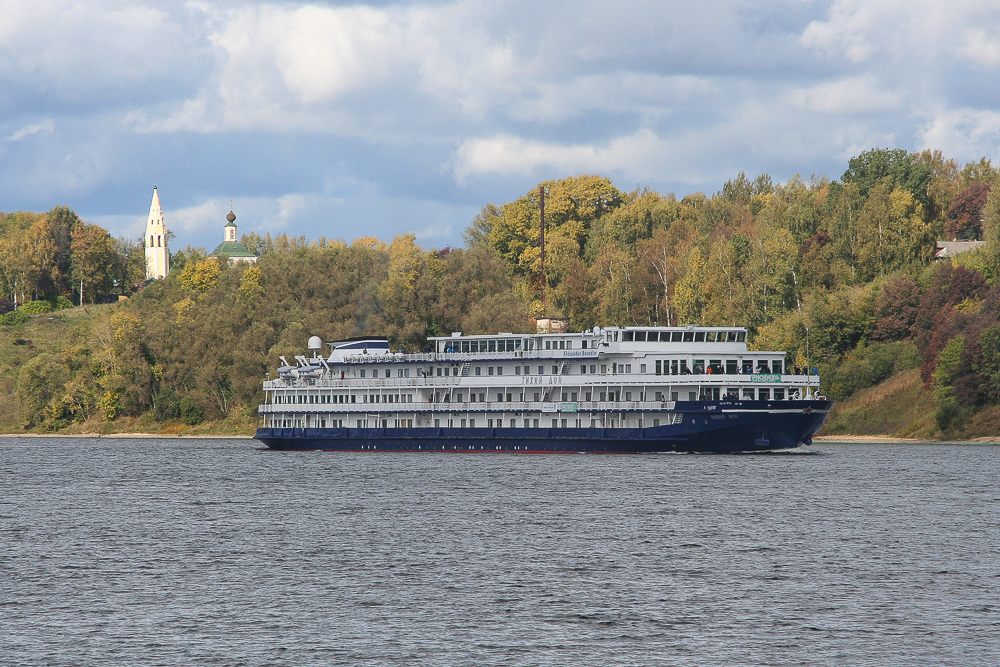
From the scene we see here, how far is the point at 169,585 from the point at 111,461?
65267 millimetres

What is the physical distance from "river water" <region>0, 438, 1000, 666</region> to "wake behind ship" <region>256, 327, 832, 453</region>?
8.41 meters

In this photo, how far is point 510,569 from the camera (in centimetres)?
4381

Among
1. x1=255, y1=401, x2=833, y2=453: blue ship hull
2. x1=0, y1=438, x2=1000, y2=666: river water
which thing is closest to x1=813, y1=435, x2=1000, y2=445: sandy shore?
x1=255, y1=401, x2=833, y2=453: blue ship hull

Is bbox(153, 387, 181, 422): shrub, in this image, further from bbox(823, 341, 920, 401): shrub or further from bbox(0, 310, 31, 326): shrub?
bbox(823, 341, 920, 401): shrub

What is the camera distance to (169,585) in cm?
4119

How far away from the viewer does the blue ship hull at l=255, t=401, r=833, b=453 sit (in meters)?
87.5

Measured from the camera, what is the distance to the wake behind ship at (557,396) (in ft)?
290

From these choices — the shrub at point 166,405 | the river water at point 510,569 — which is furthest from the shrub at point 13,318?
the river water at point 510,569

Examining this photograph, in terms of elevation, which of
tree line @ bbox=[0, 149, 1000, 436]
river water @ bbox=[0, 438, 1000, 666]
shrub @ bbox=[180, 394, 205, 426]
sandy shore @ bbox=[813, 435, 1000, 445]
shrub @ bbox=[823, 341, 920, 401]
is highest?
tree line @ bbox=[0, 149, 1000, 436]

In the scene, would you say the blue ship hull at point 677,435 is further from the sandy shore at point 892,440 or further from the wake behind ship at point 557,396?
the sandy shore at point 892,440

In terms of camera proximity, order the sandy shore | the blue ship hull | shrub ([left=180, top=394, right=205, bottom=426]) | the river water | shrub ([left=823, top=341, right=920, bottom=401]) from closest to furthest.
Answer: the river water
the blue ship hull
the sandy shore
shrub ([left=823, top=341, right=920, bottom=401])
shrub ([left=180, top=394, right=205, bottom=426])

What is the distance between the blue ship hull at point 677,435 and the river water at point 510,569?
7459 millimetres

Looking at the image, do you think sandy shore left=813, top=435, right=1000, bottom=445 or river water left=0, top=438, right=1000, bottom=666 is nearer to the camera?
river water left=0, top=438, right=1000, bottom=666

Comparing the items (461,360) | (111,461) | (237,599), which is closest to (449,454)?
(461,360)
